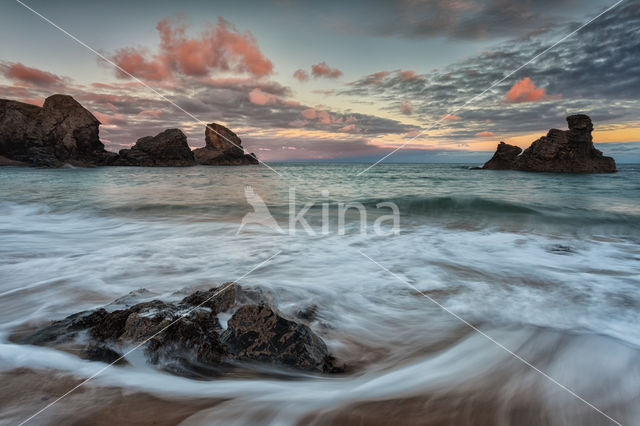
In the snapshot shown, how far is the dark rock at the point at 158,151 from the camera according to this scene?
63.6 m

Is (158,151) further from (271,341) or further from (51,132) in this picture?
(271,341)

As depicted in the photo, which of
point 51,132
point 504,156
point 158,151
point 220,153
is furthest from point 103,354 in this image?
point 220,153

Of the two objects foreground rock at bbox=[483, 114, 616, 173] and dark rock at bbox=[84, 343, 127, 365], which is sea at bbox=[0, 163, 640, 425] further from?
foreground rock at bbox=[483, 114, 616, 173]

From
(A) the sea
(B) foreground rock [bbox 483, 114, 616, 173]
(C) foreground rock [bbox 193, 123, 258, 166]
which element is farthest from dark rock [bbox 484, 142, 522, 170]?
(C) foreground rock [bbox 193, 123, 258, 166]

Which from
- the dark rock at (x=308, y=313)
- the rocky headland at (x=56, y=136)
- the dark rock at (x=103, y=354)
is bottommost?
the dark rock at (x=308, y=313)

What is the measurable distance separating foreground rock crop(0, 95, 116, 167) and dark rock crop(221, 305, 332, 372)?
68.2 metres

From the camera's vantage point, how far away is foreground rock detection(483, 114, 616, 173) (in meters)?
31.1

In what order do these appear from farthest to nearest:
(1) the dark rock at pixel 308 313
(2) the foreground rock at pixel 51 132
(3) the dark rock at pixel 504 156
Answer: (2) the foreground rock at pixel 51 132, (3) the dark rock at pixel 504 156, (1) the dark rock at pixel 308 313

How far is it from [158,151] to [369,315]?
238 ft

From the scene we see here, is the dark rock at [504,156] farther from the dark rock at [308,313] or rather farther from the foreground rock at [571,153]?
the dark rock at [308,313]

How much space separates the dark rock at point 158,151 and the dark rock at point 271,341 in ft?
237

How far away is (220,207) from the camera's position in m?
10.7

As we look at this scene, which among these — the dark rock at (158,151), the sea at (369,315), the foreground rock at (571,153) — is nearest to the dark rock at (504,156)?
the foreground rock at (571,153)

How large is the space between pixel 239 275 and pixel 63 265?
257cm
